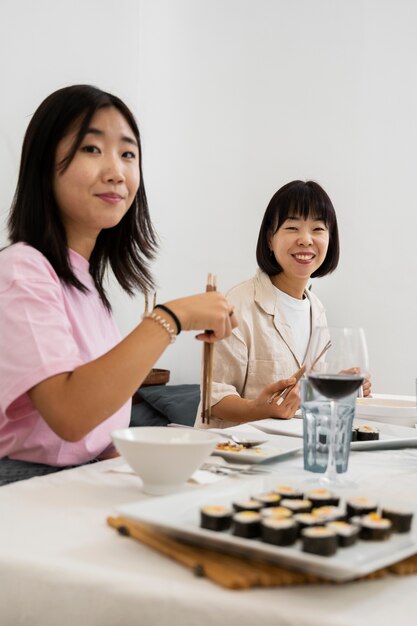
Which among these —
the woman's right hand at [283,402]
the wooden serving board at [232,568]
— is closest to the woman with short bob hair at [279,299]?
the woman's right hand at [283,402]

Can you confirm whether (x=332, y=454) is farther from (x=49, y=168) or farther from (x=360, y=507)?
(x=49, y=168)

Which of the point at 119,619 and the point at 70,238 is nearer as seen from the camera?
the point at 119,619

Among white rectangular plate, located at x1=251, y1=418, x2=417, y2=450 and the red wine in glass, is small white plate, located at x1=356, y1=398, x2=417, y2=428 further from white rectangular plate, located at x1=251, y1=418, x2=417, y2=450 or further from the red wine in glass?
the red wine in glass

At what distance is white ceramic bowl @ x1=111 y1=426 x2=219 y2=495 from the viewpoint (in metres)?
0.84

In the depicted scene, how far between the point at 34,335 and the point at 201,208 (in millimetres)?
2742

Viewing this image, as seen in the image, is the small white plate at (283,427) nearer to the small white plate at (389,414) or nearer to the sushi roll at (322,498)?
the small white plate at (389,414)

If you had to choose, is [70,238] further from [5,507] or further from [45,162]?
[5,507]

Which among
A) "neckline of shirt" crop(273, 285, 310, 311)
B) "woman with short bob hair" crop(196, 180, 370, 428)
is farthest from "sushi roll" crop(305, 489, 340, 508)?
"neckline of shirt" crop(273, 285, 310, 311)

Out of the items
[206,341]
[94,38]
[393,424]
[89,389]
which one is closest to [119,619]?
[89,389]

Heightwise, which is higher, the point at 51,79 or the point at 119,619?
the point at 51,79

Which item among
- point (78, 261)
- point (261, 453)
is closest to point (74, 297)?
point (78, 261)

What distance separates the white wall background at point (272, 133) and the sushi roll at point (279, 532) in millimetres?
2881

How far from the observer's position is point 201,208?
3.79 m

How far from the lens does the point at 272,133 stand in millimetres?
3699
